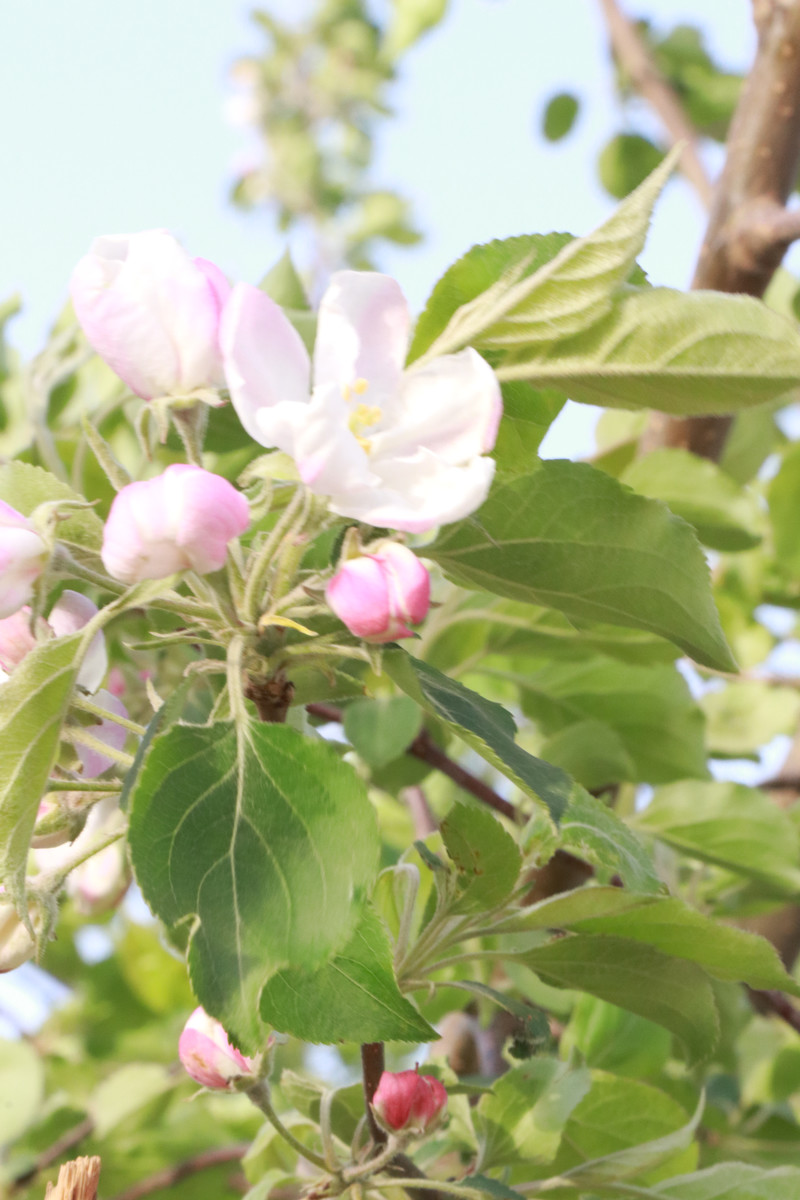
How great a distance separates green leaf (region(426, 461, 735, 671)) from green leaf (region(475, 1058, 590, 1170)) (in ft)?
1.00

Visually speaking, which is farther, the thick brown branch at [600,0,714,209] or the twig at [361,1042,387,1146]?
the thick brown branch at [600,0,714,209]

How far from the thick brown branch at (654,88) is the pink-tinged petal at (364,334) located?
A: 53.8 inches

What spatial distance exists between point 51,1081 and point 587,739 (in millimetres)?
1134

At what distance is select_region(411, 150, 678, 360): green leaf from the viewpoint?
506 millimetres

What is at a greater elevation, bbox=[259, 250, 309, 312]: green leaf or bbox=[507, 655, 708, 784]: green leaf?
bbox=[259, 250, 309, 312]: green leaf

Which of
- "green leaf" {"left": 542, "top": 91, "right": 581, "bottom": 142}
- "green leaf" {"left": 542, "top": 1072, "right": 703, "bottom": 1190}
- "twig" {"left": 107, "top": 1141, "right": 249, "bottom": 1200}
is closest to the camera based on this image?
"green leaf" {"left": 542, "top": 1072, "right": 703, "bottom": 1190}

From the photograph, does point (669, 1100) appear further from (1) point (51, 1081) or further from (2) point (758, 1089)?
(1) point (51, 1081)

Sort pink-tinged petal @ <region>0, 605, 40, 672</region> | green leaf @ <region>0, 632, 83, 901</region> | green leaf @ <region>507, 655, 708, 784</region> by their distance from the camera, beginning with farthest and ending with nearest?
green leaf @ <region>507, 655, 708, 784</region> → pink-tinged petal @ <region>0, 605, 40, 672</region> → green leaf @ <region>0, 632, 83, 901</region>

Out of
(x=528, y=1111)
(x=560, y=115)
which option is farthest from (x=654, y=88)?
(x=528, y=1111)

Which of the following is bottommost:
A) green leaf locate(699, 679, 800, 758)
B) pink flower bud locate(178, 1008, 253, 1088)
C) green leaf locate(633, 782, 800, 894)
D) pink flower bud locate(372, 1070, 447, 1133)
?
green leaf locate(699, 679, 800, 758)

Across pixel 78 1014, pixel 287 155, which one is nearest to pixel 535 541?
pixel 78 1014

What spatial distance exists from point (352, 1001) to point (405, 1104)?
0.46 feet

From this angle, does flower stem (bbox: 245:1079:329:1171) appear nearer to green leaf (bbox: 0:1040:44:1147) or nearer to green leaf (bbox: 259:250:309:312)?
green leaf (bbox: 259:250:309:312)

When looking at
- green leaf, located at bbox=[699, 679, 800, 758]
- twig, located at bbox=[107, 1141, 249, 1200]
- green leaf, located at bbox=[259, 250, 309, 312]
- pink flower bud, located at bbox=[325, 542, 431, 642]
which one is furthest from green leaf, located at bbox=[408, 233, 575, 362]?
green leaf, located at bbox=[699, 679, 800, 758]
